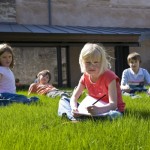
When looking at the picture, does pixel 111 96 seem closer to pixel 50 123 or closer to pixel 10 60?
pixel 50 123

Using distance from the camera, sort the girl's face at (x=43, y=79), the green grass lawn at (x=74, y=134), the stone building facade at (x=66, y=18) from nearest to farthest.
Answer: the green grass lawn at (x=74, y=134) < the girl's face at (x=43, y=79) < the stone building facade at (x=66, y=18)

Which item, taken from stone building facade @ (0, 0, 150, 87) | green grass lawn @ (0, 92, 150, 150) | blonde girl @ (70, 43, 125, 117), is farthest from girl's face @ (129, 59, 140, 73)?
stone building facade @ (0, 0, 150, 87)

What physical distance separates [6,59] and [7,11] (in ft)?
39.4

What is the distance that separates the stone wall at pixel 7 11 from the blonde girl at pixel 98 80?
1402cm

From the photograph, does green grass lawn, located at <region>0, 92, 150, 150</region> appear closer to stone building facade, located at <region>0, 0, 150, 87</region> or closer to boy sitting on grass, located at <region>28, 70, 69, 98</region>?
boy sitting on grass, located at <region>28, 70, 69, 98</region>

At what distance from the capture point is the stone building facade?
16.4 meters

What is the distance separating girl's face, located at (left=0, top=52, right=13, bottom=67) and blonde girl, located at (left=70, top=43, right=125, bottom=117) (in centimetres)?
220

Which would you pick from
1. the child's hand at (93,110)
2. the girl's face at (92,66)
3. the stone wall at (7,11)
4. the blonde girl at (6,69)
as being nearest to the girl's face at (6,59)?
Result: the blonde girl at (6,69)

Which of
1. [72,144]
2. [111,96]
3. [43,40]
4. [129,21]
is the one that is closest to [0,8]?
[43,40]

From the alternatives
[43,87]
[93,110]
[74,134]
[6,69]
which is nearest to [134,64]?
[43,87]

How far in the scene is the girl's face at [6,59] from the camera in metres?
6.60

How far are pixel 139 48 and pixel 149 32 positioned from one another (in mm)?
1557

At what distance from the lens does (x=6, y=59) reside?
6648mm

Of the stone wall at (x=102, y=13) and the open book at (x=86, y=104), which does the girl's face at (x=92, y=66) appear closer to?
the open book at (x=86, y=104)
